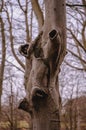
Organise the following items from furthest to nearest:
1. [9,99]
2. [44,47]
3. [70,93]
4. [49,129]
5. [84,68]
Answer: [70,93]
[9,99]
[84,68]
[44,47]
[49,129]

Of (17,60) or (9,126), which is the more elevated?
(17,60)

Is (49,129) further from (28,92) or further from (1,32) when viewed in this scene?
(1,32)

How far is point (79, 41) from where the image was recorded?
55.0ft

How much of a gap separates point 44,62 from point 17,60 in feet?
43.0

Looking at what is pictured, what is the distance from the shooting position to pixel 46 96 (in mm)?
3770

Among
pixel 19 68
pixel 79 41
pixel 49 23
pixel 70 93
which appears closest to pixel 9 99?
pixel 70 93

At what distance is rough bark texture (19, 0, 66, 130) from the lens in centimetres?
374

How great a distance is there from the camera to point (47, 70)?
3906 millimetres

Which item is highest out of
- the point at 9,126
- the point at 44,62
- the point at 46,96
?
the point at 44,62

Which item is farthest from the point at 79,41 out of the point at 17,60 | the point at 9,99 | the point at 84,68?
the point at 9,99

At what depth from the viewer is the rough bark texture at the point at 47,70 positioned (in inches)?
147

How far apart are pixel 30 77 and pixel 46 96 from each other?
12.4 inches

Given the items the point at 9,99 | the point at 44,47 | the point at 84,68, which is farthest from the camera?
the point at 9,99

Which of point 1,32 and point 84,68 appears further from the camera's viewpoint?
point 1,32
